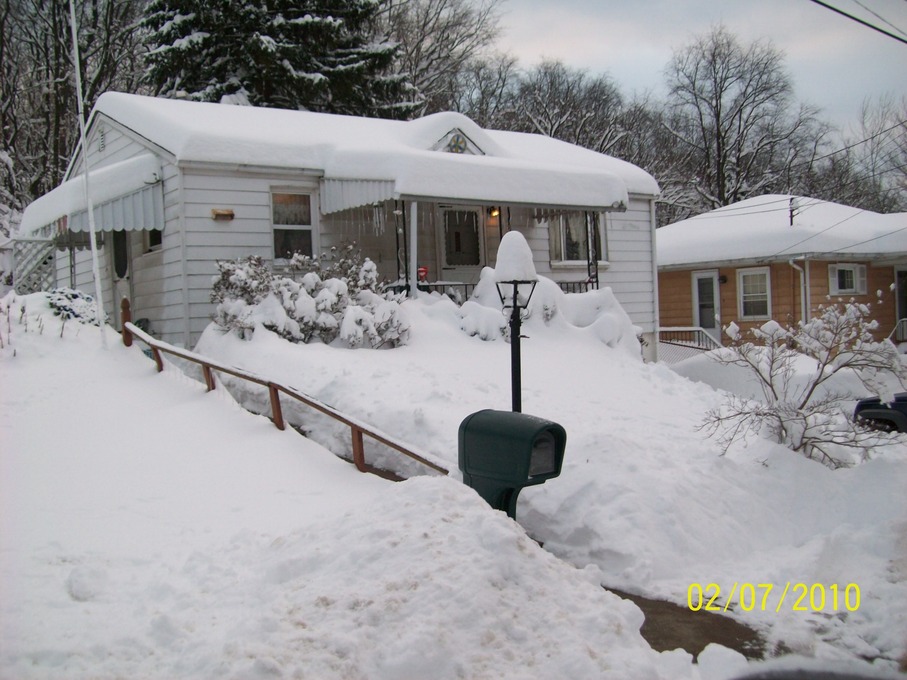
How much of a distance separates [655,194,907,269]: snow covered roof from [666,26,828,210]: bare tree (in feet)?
16.1

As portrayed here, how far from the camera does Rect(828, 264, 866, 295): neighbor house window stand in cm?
2145

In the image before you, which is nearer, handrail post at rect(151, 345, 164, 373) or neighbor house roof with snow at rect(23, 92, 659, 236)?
handrail post at rect(151, 345, 164, 373)

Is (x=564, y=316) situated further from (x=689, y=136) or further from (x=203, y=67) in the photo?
(x=689, y=136)

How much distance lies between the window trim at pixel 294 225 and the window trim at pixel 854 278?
15126 millimetres

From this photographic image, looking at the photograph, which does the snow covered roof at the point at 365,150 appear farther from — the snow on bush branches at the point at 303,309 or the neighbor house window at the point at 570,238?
the snow on bush branches at the point at 303,309

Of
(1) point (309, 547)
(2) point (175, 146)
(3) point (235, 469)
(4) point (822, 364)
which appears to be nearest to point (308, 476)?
(3) point (235, 469)

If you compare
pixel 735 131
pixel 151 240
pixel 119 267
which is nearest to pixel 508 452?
pixel 151 240

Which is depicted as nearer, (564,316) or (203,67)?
(564,316)

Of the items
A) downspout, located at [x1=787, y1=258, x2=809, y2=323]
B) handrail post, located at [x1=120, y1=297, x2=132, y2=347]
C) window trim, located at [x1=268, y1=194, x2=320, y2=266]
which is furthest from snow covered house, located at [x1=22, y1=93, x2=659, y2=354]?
downspout, located at [x1=787, y1=258, x2=809, y2=323]

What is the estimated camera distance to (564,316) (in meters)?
13.5

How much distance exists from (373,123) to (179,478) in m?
11.4

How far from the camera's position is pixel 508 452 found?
454 cm

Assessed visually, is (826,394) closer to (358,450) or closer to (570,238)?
(358,450)
